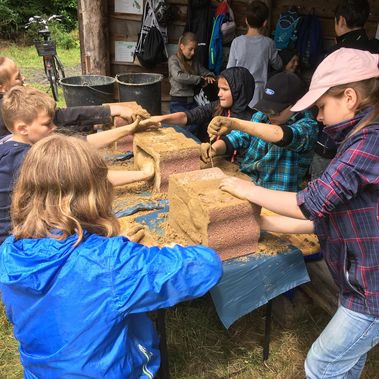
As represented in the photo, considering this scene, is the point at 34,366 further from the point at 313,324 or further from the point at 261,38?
the point at 261,38

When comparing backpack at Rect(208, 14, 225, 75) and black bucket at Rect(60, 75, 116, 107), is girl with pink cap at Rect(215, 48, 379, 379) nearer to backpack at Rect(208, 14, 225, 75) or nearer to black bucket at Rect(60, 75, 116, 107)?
black bucket at Rect(60, 75, 116, 107)

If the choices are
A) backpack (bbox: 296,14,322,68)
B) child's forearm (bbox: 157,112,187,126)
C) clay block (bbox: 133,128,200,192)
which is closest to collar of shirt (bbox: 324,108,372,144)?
clay block (bbox: 133,128,200,192)

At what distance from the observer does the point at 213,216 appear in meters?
1.92

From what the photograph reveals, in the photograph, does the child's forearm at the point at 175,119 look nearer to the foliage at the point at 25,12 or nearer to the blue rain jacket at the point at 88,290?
the blue rain jacket at the point at 88,290

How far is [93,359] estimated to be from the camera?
4.75 ft

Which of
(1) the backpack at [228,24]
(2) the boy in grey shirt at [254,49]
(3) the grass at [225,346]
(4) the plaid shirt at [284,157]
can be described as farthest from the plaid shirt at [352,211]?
(1) the backpack at [228,24]

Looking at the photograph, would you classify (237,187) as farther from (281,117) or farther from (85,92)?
(85,92)

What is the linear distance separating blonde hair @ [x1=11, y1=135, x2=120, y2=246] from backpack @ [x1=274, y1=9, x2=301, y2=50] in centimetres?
490

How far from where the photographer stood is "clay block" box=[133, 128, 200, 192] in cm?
259

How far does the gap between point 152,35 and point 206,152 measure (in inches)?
132

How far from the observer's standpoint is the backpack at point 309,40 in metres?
5.61

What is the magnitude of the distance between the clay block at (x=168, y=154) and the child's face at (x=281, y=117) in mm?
523

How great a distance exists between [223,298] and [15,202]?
1111mm

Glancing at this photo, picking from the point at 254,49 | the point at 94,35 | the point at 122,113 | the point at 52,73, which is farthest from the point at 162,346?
the point at 52,73
